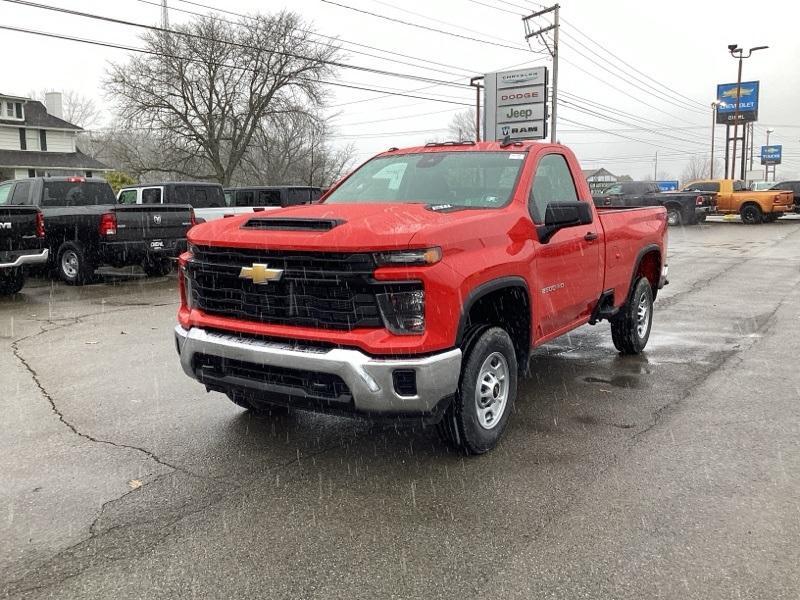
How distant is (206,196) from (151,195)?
122cm

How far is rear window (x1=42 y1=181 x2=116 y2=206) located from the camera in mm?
13234

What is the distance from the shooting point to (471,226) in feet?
13.1

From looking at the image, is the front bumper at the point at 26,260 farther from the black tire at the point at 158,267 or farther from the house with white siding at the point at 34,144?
the house with white siding at the point at 34,144

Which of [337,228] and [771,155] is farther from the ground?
[771,155]

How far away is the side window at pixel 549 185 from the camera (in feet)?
16.2

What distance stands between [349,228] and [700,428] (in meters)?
2.84

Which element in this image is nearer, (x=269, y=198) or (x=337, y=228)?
(x=337, y=228)

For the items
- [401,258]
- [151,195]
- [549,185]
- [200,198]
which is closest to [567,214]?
[549,185]

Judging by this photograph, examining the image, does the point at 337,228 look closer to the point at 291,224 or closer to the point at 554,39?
the point at 291,224

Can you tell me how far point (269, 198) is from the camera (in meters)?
18.1

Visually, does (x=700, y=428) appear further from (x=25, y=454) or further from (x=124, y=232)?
(x=124, y=232)

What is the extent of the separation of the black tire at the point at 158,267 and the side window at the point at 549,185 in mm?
9437

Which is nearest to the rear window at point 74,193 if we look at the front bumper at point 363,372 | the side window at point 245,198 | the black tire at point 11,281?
the black tire at point 11,281

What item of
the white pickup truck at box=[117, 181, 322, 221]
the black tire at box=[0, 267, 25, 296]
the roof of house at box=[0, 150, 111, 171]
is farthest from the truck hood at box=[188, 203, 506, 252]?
the roof of house at box=[0, 150, 111, 171]
